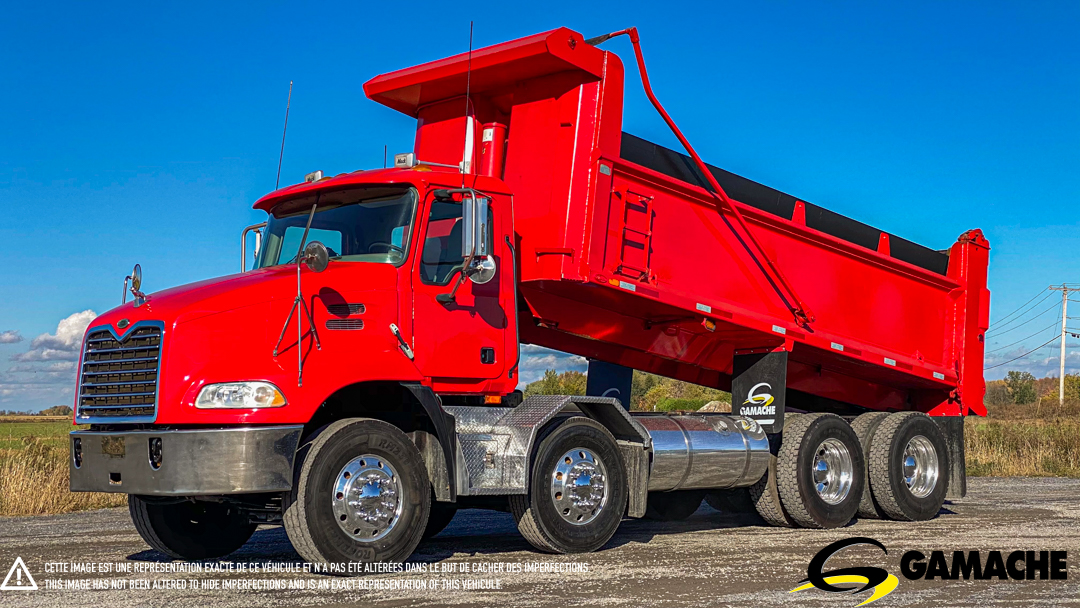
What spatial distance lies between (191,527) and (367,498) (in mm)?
1930

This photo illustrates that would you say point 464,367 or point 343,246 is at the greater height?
point 343,246

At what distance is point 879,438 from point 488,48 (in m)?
5.99

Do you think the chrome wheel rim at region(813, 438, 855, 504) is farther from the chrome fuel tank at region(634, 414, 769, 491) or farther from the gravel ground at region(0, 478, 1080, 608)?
the chrome fuel tank at region(634, 414, 769, 491)

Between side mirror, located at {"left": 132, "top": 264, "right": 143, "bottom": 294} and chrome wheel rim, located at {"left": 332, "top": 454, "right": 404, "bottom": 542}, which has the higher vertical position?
side mirror, located at {"left": 132, "top": 264, "right": 143, "bottom": 294}

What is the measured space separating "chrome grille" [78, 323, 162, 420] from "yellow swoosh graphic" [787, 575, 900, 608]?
4304 millimetres

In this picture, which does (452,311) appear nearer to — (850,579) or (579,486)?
(579,486)

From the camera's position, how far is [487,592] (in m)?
6.29

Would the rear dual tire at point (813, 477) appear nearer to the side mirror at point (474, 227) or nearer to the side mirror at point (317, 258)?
the side mirror at point (474, 227)

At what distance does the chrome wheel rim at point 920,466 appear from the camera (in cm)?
1146

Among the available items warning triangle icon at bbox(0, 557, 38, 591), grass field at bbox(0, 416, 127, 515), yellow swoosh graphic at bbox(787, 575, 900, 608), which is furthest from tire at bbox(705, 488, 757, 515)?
grass field at bbox(0, 416, 127, 515)

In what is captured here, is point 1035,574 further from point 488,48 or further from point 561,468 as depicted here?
point 488,48

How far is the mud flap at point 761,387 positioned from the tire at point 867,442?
1222mm

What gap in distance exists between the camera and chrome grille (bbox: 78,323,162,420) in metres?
6.62

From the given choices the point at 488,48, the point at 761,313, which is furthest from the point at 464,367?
the point at 761,313
